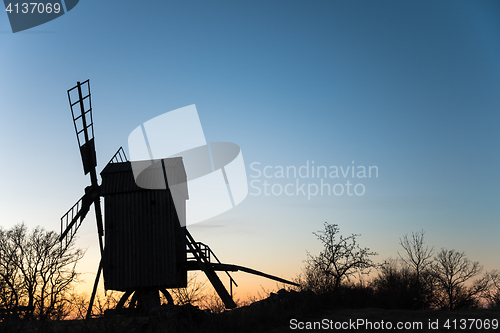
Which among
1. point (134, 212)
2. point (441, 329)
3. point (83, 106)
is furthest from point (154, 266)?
point (441, 329)

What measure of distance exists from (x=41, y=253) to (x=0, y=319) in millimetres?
15583

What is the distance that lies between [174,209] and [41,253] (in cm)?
1485

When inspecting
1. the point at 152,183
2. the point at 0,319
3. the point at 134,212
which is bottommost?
the point at 0,319

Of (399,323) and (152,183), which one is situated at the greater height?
(152,183)

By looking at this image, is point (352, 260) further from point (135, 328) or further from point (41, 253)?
point (41, 253)

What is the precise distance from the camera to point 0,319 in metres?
15.7

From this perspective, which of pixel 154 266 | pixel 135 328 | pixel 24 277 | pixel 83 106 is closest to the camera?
pixel 135 328

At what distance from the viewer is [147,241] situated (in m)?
20.9

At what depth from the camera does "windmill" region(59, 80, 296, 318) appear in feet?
67.7

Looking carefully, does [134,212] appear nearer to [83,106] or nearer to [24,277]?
[83,106]

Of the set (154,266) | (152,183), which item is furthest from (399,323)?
(152,183)

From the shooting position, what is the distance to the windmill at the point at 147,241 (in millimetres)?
20625

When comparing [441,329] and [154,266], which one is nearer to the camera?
[441,329]

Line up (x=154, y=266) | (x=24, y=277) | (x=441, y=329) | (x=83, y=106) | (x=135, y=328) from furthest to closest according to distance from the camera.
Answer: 1. (x=24, y=277)
2. (x=83, y=106)
3. (x=154, y=266)
4. (x=441, y=329)
5. (x=135, y=328)
